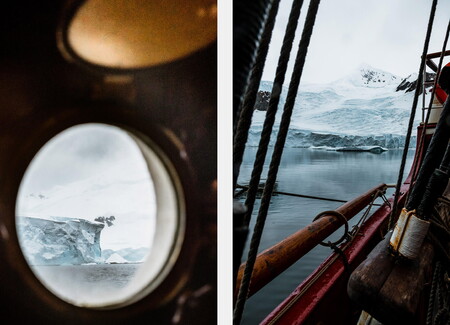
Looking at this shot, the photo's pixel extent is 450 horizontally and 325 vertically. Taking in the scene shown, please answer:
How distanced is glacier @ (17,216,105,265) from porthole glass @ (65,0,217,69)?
1.29 feet

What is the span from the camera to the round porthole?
71cm

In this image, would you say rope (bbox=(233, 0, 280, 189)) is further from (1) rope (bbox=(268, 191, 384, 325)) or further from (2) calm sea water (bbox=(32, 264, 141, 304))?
(1) rope (bbox=(268, 191, 384, 325))

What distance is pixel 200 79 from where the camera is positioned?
0.79m

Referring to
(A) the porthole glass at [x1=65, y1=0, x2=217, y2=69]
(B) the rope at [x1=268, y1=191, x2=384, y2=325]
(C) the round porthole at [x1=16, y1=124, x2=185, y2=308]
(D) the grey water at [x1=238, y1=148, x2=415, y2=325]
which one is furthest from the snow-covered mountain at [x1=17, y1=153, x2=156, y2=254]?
(D) the grey water at [x1=238, y1=148, x2=415, y2=325]

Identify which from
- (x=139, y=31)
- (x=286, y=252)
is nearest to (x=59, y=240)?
(x=139, y=31)

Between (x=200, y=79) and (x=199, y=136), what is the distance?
0.49 ft

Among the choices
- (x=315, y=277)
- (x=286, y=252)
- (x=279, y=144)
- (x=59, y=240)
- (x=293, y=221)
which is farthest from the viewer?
(x=293, y=221)

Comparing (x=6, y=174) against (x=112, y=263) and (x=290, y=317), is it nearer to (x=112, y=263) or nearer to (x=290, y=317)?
(x=112, y=263)

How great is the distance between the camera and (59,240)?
0.71 metres

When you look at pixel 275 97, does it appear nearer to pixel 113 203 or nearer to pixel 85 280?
pixel 113 203

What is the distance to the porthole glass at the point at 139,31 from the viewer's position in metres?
0.73

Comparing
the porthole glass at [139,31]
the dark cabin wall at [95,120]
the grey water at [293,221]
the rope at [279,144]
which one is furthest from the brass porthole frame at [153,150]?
the grey water at [293,221]

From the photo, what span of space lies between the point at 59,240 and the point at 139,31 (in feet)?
1.77

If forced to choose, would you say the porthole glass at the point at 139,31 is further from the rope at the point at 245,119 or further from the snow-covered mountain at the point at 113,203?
the rope at the point at 245,119
